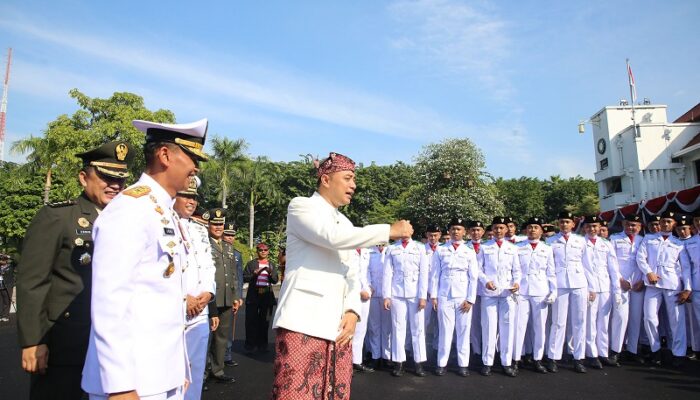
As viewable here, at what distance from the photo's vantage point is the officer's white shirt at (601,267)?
690 centimetres

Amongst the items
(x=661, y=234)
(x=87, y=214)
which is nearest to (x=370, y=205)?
(x=661, y=234)

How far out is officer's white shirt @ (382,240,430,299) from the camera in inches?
270

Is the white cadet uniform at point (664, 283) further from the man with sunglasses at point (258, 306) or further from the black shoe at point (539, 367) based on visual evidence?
the man with sunglasses at point (258, 306)

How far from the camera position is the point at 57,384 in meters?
2.29

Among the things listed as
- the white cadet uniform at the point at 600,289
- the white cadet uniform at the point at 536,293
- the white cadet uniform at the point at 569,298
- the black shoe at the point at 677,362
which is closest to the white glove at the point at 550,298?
the white cadet uniform at the point at 536,293

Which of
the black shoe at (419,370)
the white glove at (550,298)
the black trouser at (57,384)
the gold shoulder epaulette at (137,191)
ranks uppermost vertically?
the gold shoulder epaulette at (137,191)

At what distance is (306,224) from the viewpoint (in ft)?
7.76

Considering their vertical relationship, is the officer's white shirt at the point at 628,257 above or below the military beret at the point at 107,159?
below

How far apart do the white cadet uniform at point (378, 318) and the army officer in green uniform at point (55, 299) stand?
17.1ft

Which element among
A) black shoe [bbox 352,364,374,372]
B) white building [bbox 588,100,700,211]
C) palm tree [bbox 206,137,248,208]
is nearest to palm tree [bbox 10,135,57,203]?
palm tree [bbox 206,137,248,208]

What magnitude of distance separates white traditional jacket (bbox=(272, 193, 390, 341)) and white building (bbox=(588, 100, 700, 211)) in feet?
99.3

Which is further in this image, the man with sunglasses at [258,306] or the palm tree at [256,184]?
the palm tree at [256,184]

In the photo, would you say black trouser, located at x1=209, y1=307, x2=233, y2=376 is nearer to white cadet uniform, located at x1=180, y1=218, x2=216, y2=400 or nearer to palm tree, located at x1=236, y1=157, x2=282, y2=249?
white cadet uniform, located at x1=180, y1=218, x2=216, y2=400

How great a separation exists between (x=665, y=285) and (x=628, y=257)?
671 mm
